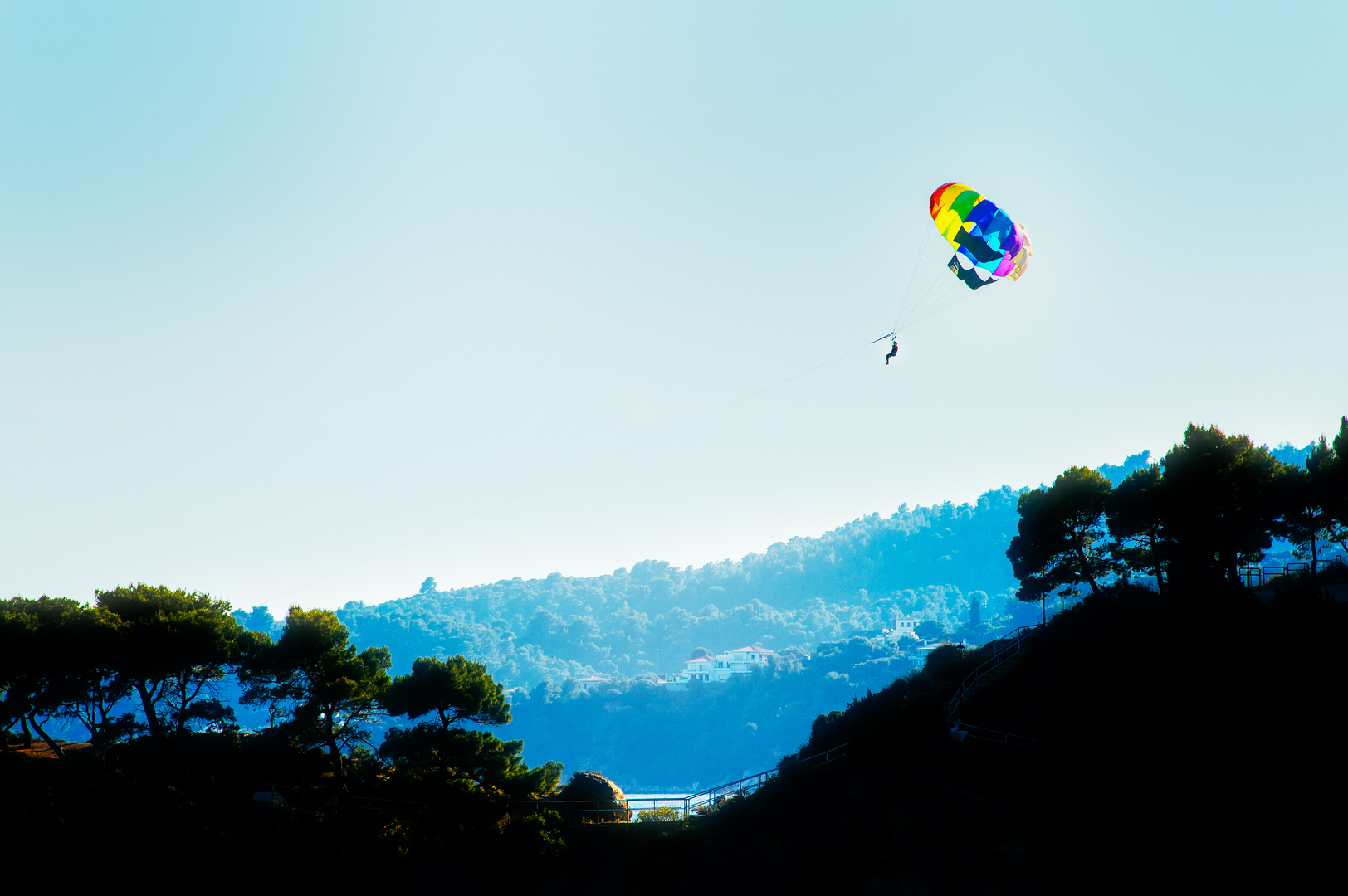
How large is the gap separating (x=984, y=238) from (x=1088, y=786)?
23484 mm

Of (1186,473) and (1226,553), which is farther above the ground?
(1186,473)

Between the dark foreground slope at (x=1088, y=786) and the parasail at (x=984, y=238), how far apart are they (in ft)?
54.9

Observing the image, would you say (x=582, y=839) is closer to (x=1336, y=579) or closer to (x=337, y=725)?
(x=337, y=725)

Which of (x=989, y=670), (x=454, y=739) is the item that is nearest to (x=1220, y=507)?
(x=989, y=670)

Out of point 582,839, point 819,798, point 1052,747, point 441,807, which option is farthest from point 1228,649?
point 441,807

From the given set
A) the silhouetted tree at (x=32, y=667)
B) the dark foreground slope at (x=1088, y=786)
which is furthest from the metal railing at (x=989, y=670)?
the silhouetted tree at (x=32, y=667)

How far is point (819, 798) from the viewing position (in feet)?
98.0

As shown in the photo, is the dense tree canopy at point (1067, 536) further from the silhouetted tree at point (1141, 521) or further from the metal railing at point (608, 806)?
the metal railing at point (608, 806)

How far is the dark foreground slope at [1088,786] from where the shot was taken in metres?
23.6

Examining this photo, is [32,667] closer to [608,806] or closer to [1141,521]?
[608,806]

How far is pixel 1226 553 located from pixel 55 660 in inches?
2147

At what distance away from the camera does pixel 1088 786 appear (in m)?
26.3

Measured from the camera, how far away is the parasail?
3600 cm

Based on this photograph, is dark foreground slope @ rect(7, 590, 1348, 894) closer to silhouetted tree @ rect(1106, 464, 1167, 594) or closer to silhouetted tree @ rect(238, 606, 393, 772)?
silhouetted tree @ rect(238, 606, 393, 772)
